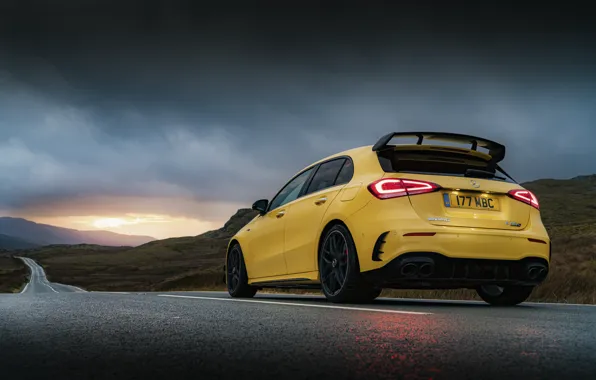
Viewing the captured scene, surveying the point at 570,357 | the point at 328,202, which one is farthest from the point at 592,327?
the point at 328,202

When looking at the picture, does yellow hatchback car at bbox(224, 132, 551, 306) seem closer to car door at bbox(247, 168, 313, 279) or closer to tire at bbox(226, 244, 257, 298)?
car door at bbox(247, 168, 313, 279)

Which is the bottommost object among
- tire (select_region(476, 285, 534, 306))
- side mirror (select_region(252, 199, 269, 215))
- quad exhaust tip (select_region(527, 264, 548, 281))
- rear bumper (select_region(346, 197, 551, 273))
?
tire (select_region(476, 285, 534, 306))

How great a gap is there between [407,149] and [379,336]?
369 cm

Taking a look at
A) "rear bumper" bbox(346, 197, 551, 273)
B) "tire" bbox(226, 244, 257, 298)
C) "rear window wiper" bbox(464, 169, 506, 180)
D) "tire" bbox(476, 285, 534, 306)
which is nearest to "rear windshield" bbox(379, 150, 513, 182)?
"rear window wiper" bbox(464, 169, 506, 180)

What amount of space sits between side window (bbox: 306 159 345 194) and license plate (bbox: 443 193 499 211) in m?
1.69

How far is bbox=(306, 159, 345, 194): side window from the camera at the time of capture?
8431 mm

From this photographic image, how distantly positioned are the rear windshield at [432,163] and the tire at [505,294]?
1.44 metres

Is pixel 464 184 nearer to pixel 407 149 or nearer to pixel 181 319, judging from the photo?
pixel 407 149

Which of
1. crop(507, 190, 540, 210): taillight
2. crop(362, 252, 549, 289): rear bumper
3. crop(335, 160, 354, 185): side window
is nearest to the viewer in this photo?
crop(362, 252, 549, 289): rear bumper

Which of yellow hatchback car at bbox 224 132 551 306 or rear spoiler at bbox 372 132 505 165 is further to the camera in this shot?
rear spoiler at bbox 372 132 505 165

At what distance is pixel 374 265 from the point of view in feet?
23.0

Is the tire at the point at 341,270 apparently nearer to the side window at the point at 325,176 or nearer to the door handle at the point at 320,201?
the door handle at the point at 320,201

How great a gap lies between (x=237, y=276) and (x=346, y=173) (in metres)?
3.55

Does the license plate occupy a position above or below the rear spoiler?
below
